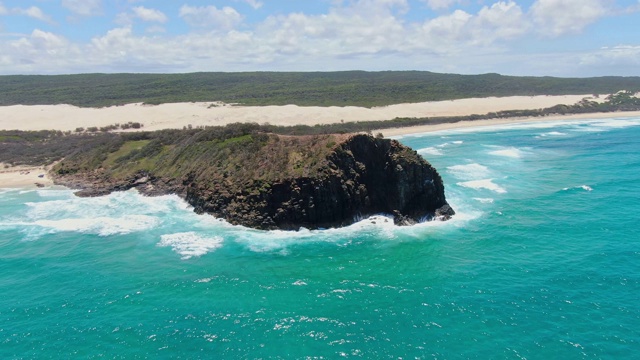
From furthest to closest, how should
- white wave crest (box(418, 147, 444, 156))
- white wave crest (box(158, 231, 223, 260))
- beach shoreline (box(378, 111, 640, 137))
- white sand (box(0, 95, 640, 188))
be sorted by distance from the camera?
Result: 1. white sand (box(0, 95, 640, 188))
2. beach shoreline (box(378, 111, 640, 137))
3. white wave crest (box(418, 147, 444, 156))
4. white wave crest (box(158, 231, 223, 260))

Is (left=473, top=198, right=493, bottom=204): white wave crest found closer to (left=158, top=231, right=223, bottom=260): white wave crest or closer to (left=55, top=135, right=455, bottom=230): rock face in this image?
(left=55, top=135, right=455, bottom=230): rock face

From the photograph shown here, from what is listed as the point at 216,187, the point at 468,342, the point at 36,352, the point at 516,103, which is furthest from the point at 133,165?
the point at 516,103

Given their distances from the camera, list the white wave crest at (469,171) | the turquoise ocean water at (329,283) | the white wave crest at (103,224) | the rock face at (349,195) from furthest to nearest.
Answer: the white wave crest at (469,171) < the white wave crest at (103,224) < the rock face at (349,195) < the turquoise ocean water at (329,283)

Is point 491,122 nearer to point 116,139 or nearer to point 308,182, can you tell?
point 116,139

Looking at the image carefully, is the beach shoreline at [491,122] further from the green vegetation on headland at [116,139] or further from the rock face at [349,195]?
the rock face at [349,195]

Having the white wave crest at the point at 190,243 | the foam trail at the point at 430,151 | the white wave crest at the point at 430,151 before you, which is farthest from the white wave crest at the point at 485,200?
the foam trail at the point at 430,151

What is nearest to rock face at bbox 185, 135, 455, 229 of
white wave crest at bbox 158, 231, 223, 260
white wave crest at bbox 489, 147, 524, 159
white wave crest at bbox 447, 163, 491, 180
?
white wave crest at bbox 158, 231, 223, 260
